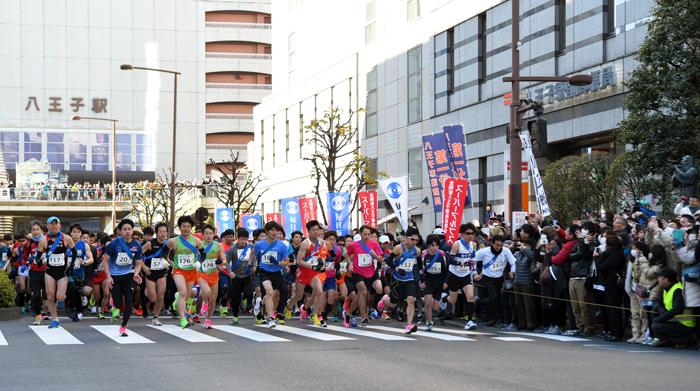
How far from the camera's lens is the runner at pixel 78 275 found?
21.5 meters

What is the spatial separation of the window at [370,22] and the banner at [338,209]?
19.9 m

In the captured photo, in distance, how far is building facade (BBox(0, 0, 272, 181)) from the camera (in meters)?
95.8

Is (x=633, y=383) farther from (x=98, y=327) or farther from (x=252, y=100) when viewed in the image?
(x=252, y=100)

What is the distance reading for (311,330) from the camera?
61.3ft

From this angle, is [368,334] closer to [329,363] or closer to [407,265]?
[407,265]

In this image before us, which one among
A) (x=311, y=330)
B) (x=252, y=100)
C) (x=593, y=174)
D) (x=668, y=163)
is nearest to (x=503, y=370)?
(x=311, y=330)

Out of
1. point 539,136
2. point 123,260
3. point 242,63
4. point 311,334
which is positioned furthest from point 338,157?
point 242,63

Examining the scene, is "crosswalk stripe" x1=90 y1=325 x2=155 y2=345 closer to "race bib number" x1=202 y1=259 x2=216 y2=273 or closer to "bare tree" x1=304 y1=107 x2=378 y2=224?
"race bib number" x1=202 y1=259 x2=216 y2=273

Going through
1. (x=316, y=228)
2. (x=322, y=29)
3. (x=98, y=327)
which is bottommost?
(x=98, y=327)

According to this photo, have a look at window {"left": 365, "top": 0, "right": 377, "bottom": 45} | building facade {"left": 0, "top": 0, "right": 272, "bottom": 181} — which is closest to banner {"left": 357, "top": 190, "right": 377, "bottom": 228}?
window {"left": 365, "top": 0, "right": 377, "bottom": 45}

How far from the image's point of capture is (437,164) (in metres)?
32.3

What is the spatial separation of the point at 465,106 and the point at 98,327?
2465 cm

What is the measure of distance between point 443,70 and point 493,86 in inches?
178

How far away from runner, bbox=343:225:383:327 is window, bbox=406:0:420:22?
28.2m
